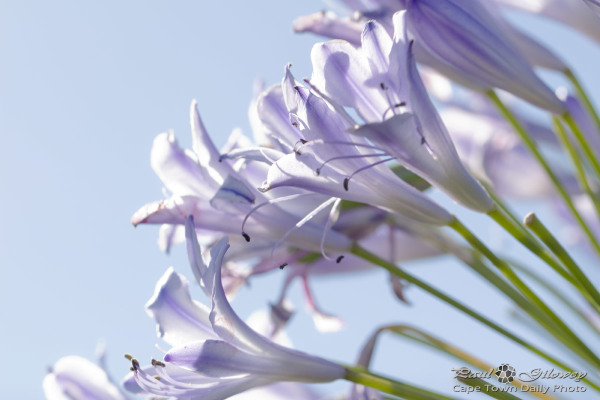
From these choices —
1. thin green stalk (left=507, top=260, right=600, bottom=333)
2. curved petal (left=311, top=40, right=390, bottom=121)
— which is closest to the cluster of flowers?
curved petal (left=311, top=40, right=390, bottom=121)

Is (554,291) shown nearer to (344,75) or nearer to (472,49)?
(472,49)

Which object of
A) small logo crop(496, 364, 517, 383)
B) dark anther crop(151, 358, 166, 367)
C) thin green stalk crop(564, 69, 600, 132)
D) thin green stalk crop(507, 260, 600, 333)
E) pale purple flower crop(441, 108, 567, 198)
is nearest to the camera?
dark anther crop(151, 358, 166, 367)

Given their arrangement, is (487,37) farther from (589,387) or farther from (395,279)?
(589,387)

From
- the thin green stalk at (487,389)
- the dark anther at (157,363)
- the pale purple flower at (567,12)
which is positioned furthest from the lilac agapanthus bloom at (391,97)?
the pale purple flower at (567,12)

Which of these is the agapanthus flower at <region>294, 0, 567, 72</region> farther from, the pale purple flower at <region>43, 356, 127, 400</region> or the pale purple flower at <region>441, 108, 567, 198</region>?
the pale purple flower at <region>43, 356, 127, 400</region>

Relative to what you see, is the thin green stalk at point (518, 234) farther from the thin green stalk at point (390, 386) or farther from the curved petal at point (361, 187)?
the thin green stalk at point (390, 386)

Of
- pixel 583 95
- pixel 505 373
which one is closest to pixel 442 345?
pixel 505 373

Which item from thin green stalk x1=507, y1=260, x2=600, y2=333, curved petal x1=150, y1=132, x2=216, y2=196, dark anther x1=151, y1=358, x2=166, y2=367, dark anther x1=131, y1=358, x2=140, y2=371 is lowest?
thin green stalk x1=507, y1=260, x2=600, y2=333

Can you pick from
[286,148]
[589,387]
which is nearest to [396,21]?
[286,148]
